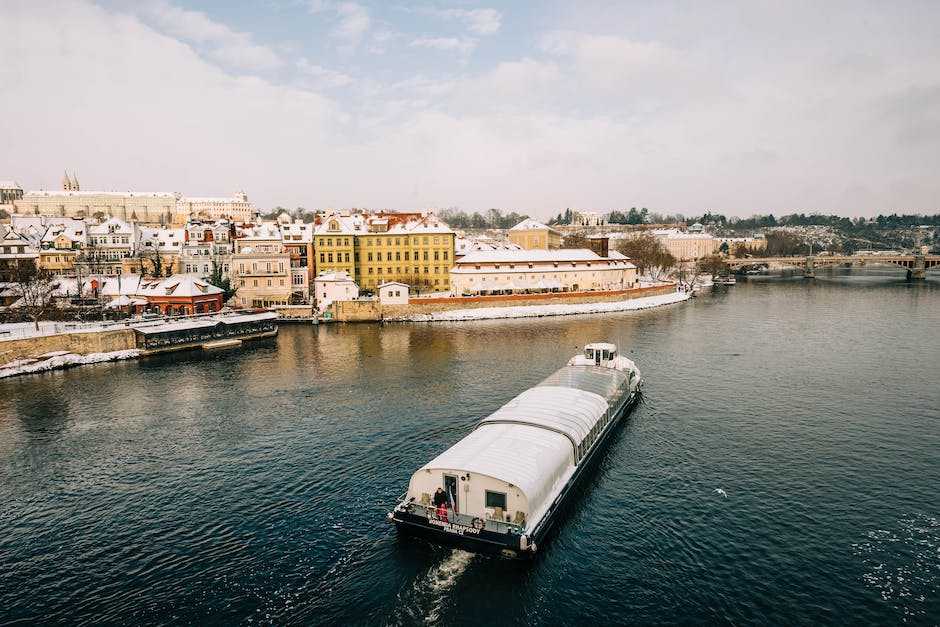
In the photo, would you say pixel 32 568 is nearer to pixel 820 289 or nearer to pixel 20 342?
pixel 20 342

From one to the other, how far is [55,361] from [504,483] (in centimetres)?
5173

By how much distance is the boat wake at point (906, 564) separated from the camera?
57.6 feet

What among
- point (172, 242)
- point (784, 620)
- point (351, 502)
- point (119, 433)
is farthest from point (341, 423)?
point (172, 242)

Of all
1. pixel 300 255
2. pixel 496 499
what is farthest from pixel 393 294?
pixel 496 499

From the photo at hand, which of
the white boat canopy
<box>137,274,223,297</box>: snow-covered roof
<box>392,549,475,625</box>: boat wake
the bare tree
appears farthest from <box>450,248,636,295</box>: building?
<box>392,549,475,625</box>: boat wake

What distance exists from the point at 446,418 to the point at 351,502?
11671mm

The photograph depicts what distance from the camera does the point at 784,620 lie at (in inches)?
662

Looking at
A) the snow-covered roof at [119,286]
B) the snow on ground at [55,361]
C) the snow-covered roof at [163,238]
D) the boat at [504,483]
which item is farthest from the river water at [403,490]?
the snow-covered roof at [163,238]

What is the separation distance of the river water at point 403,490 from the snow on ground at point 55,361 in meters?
1.76

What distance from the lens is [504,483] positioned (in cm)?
1966

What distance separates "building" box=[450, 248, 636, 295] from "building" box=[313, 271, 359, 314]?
18.4 m

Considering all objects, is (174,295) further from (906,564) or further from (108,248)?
(906,564)

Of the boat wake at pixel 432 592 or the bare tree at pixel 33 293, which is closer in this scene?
the boat wake at pixel 432 592

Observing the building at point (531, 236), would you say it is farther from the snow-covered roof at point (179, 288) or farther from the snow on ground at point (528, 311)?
the snow-covered roof at point (179, 288)
